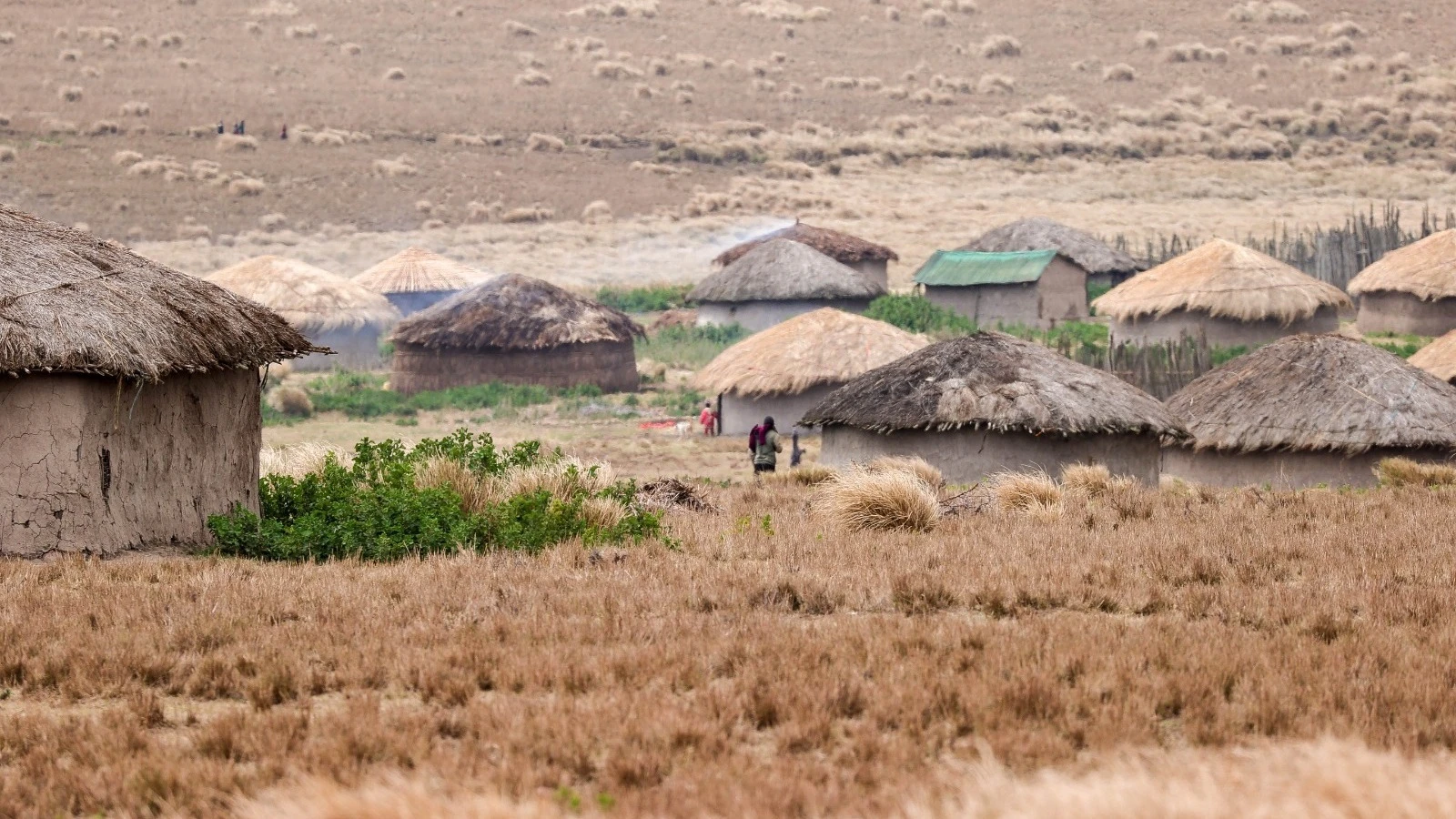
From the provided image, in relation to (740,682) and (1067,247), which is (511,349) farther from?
(740,682)

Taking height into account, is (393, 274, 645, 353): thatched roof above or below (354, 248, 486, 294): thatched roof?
below

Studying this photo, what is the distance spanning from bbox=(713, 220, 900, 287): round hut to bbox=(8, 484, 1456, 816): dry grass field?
41.7 metres

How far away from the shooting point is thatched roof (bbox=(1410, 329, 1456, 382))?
103ft

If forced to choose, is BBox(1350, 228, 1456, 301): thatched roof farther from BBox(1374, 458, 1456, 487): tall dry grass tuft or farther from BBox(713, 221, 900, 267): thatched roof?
BBox(1374, 458, 1456, 487): tall dry grass tuft

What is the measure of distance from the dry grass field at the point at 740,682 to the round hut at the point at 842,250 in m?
41.7

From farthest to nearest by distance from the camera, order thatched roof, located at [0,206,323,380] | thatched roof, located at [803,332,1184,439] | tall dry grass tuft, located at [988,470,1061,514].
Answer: thatched roof, located at [803,332,1184,439]
tall dry grass tuft, located at [988,470,1061,514]
thatched roof, located at [0,206,323,380]

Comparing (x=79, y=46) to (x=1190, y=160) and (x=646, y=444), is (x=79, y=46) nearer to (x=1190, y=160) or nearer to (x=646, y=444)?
(x=1190, y=160)

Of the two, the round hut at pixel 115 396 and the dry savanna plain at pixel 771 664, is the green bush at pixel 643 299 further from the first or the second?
the round hut at pixel 115 396

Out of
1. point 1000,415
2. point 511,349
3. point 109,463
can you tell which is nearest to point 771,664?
point 109,463

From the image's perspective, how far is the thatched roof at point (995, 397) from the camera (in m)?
22.4

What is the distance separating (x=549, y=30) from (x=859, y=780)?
319 feet

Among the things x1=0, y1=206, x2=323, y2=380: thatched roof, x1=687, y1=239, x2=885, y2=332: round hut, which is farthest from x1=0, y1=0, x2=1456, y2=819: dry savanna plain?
x1=687, y1=239, x2=885, y2=332: round hut

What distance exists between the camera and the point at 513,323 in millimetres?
42219

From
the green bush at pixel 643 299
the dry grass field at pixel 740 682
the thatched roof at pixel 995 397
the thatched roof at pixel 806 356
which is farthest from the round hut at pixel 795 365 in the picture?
the dry grass field at pixel 740 682
